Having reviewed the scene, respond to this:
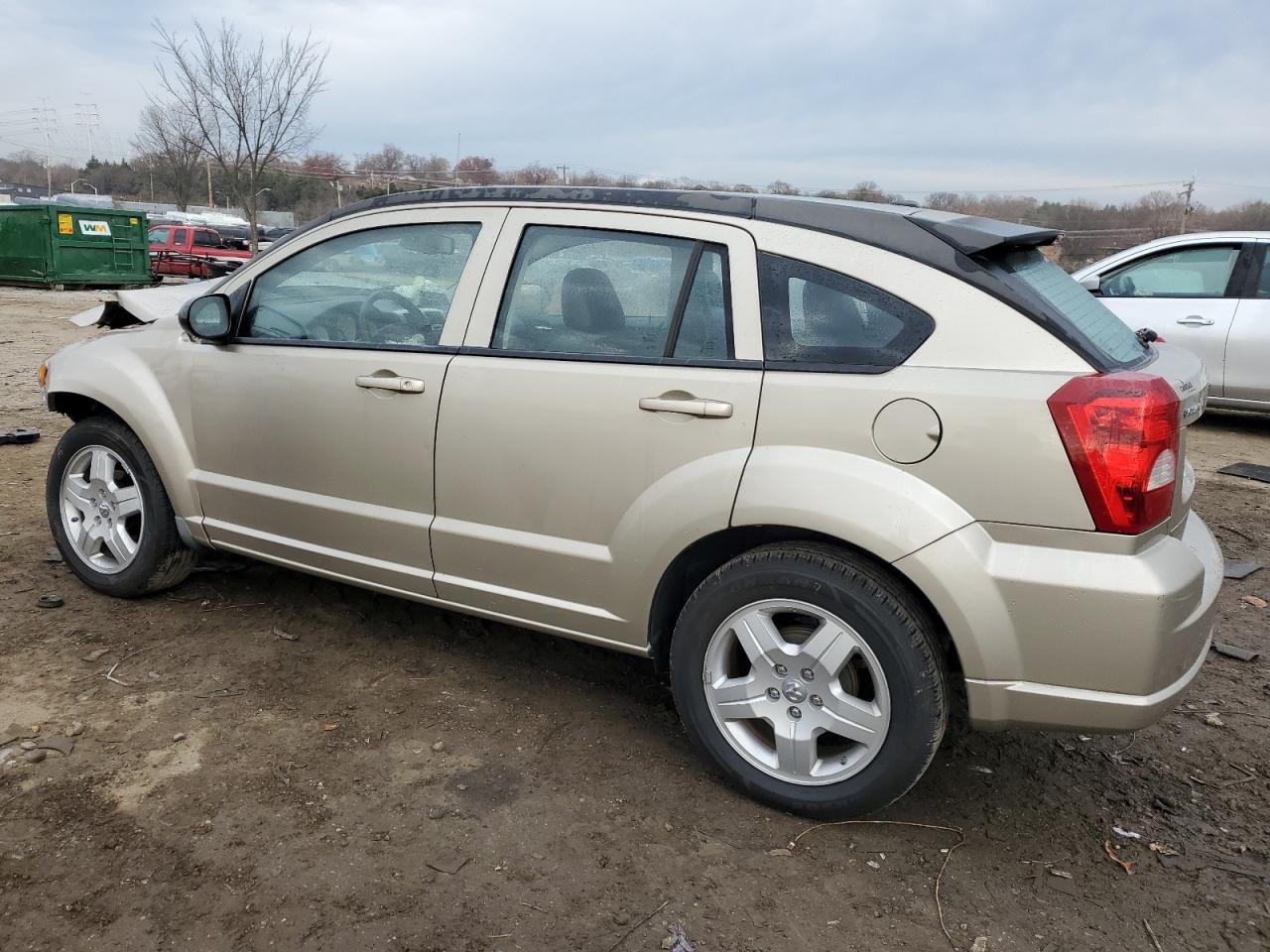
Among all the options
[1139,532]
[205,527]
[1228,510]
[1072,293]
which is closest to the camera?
[1139,532]

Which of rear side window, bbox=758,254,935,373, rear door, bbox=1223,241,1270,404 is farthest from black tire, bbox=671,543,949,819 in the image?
rear door, bbox=1223,241,1270,404

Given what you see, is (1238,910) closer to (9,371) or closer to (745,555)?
(745,555)

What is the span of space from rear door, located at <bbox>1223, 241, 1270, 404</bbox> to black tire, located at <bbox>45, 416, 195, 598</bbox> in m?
7.83

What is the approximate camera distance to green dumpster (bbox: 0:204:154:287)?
22.8 metres

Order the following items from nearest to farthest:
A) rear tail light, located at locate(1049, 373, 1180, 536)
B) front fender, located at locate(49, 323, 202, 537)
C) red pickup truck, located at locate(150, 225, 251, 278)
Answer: rear tail light, located at locate(1049, 373, 1180, 536), front fender, located at locate(49, 323, 202, 537), red pickup truck, located at locate(150, 225, 251, 278)

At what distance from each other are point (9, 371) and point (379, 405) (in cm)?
898

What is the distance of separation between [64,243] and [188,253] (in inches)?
214

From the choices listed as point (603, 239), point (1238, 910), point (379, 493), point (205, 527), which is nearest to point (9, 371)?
point (205, 527)

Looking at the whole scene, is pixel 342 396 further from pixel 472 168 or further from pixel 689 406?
pixel 472 168

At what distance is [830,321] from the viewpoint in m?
2.73

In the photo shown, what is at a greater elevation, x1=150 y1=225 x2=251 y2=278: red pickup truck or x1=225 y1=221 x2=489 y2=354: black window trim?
x1=150 y1=225 x2=251 y2=278: red pickup truck

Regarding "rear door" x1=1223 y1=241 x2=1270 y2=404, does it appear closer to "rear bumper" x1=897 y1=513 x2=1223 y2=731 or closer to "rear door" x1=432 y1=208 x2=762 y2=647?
"rear bumper" x1=897 y1=513 x2=1223 y2=731

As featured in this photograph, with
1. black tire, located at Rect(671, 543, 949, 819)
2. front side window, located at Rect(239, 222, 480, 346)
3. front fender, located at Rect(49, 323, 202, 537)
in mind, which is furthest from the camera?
front fender, located at Rect(49, 323, 202, 537)

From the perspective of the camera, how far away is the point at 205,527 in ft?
13.0
